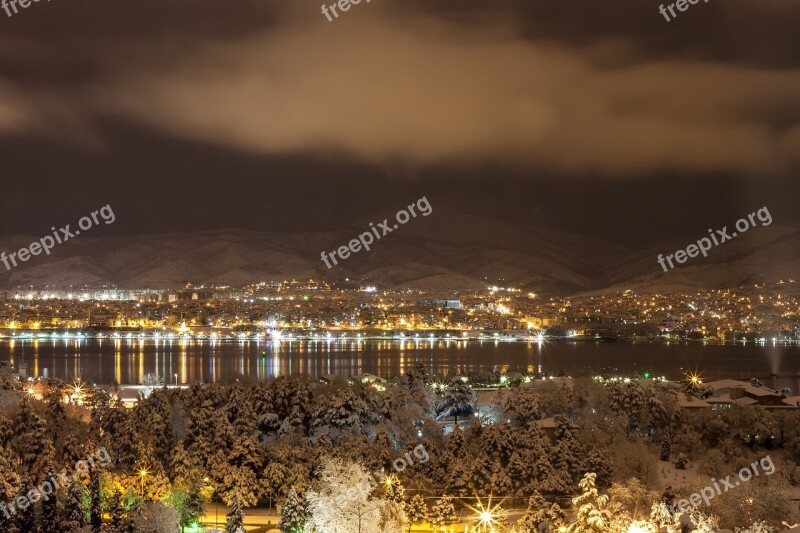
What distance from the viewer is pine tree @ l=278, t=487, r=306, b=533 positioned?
31.0ft

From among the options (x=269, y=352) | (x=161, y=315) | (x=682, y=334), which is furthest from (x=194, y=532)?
(x=161, y=315)

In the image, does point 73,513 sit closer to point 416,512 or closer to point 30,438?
point 30,438

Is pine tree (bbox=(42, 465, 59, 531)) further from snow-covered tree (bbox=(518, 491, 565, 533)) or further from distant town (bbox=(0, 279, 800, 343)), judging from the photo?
distant town (bbox=(0, 279, 800, 343))

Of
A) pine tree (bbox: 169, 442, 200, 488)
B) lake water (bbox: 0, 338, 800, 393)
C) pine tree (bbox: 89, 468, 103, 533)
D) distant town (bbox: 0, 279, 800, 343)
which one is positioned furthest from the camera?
distant town (bbox: 0, 279, 800, 343)

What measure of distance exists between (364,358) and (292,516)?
70.8 feet

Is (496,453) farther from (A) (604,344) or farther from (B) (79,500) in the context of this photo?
(A) (604,344)

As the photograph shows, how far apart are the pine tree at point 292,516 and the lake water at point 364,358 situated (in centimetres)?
1317

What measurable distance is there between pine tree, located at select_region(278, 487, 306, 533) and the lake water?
1317 centimetres

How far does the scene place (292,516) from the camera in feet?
31.1

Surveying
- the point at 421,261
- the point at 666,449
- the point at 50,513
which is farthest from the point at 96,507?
the point at 421,261

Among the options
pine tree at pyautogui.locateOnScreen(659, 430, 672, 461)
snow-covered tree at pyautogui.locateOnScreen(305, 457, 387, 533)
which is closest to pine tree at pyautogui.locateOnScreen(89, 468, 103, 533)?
snow-covered tree at pyautogui.locateOnScreen(305, 457, 387, 533)

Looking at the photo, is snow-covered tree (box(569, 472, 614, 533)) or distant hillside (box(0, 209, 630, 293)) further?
distant hillside (box(0, 209, 630, 293))

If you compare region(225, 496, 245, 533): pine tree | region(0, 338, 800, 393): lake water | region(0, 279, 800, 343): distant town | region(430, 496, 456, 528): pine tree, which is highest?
region(0, 279, 800, 343): distant town

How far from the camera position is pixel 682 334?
4350 centimetres
